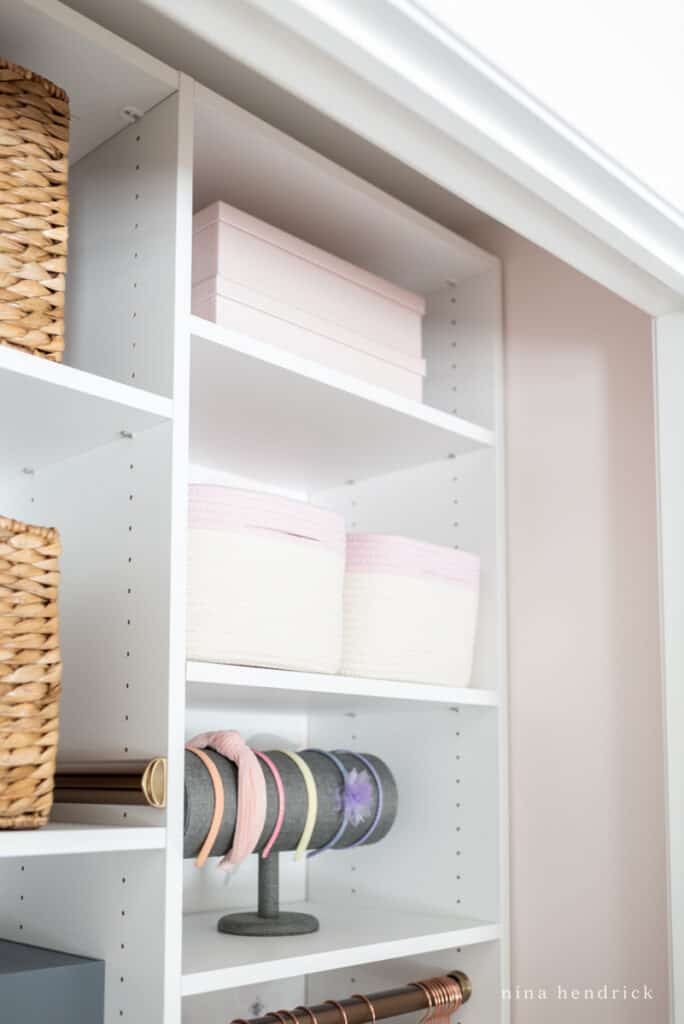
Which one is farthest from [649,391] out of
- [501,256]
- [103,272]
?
[103,272]

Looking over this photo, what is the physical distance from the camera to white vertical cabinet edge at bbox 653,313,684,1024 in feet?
4.28

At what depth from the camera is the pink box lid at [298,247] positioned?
1.33m

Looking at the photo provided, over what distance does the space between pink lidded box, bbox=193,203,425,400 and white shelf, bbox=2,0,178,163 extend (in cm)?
15

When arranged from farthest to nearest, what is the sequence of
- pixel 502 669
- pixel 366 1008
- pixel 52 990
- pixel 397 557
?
pixel 502 669 → pixel 397 557 → pixel 366 1008 → pixel 52 990

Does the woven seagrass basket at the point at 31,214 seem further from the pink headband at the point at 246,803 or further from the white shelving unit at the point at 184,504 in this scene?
the pink headband at the point at 246,803

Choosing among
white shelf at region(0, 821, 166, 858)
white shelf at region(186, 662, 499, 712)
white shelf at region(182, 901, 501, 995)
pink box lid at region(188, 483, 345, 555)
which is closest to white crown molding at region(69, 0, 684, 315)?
pink box lid at region(188, 483, 345, 555)

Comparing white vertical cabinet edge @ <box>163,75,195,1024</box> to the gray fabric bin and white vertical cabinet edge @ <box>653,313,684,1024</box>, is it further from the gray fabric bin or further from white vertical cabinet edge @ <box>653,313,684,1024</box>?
white vertical cabinet edge @ <box>653,313,684,1024</box>

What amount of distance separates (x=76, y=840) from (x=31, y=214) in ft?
1.88

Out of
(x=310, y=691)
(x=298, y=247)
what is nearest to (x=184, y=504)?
(x=310, y=691)

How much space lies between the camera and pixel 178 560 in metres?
1.12

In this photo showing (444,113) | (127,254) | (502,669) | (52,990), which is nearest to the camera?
(444,113)

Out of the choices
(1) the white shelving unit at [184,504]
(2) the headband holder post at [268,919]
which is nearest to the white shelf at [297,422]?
(1) the white shelving unit at [184,504]

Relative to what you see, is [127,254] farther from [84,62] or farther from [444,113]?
[444,113]

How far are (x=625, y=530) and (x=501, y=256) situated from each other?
48 cm
